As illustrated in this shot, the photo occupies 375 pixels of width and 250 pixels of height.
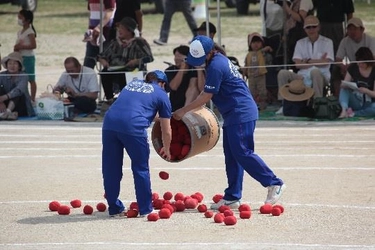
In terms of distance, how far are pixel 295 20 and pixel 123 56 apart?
10.2ft

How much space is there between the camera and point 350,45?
64.7ft

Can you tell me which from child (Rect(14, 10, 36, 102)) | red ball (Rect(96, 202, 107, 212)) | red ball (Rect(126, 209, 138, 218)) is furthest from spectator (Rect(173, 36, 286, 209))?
child (Rect(14, 10, 36, 102))

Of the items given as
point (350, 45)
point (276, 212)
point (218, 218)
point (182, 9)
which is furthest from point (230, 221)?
point (182, 9)

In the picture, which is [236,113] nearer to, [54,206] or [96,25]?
[54,206]

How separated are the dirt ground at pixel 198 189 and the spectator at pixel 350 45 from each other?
4.22ft

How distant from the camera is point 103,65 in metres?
20.0

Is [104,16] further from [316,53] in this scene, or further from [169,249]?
[169,249]

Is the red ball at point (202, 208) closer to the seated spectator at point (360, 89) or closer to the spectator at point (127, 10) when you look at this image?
the seated spectator at point (360, 89)

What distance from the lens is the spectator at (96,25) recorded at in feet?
69.4

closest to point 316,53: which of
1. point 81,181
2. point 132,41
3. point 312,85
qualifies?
point 312,85

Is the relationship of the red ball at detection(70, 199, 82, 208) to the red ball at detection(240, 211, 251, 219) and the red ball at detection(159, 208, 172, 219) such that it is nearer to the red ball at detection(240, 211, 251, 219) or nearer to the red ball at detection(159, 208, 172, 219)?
the red ball at detection(159, 208, 172, 219)

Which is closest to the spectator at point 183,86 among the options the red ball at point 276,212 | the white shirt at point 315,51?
the white shirt at point 315,51

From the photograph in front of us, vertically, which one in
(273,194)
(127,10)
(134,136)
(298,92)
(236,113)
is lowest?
(298,92)

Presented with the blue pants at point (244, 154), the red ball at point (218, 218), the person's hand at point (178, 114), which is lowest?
the red ball at point (218, 218)
